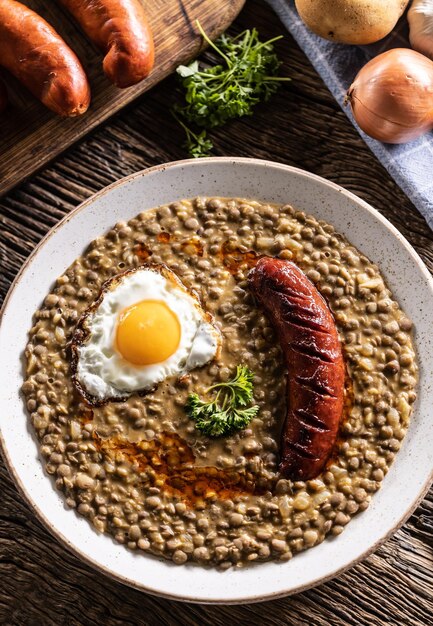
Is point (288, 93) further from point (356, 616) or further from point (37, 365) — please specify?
point (356, 616)

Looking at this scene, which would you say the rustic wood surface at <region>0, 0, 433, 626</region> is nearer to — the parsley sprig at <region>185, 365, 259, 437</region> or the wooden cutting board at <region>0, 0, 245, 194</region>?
the wooden cutting board at <region>0, 0, 245, 194</region>

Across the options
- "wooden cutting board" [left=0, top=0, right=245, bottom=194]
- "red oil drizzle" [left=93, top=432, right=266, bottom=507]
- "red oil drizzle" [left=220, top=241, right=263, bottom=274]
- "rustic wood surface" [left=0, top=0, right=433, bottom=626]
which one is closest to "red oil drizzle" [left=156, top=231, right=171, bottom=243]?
"red oil drizzle" [left=220, top=241, right=263, bottom=274]

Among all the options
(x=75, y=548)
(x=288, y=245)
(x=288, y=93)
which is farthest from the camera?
(x=288, y=93)

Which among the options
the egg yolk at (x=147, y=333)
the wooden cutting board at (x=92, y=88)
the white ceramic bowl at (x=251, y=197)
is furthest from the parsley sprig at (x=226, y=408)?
the wooden cutting board at (x=92, y=88)

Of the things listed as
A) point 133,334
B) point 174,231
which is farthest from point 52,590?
point 174,231

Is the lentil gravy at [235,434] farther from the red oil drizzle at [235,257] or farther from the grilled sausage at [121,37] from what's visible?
the grilled sausage at [121,37]

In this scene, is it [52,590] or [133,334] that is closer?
[133,334]

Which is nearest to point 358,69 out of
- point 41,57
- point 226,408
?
point 41,57
